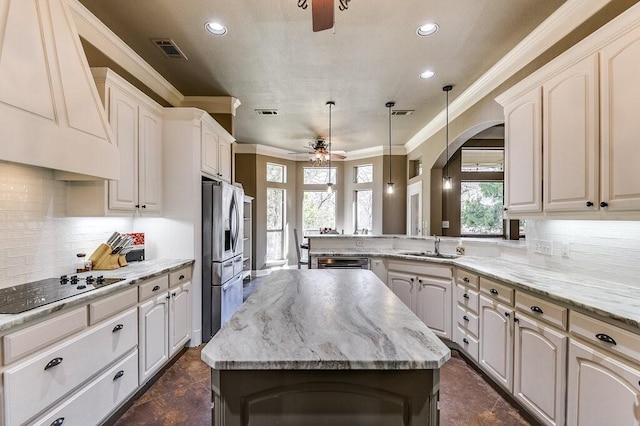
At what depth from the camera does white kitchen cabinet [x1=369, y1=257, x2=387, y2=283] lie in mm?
3578

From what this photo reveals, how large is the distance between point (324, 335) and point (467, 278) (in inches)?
84.0

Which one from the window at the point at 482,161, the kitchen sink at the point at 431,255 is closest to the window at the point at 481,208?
the window at the point at 482,161

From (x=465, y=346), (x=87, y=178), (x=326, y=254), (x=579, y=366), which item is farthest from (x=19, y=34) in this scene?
(x=465, y=346)

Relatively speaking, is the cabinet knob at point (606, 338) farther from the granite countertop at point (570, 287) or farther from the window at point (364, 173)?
the window at point (364, 173)

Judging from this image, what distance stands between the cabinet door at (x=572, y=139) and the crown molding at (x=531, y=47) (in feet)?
1.77

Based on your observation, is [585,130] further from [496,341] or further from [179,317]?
[179,317]

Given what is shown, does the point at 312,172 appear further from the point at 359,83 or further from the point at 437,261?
the point at 437,261

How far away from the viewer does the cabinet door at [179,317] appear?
273 centimetres

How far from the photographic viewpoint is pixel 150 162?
287cm

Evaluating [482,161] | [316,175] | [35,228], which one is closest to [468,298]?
[35,228]

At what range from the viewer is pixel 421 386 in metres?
0.94

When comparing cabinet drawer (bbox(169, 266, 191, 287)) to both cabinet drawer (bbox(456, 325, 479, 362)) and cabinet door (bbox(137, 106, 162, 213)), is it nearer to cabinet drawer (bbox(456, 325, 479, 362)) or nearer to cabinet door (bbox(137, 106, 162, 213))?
cabinet door (bbox(137, 106, 162, 213))

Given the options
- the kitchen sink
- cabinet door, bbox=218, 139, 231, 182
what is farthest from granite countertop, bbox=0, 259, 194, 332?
the kitchen sink

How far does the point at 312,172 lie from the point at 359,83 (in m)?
4.26
